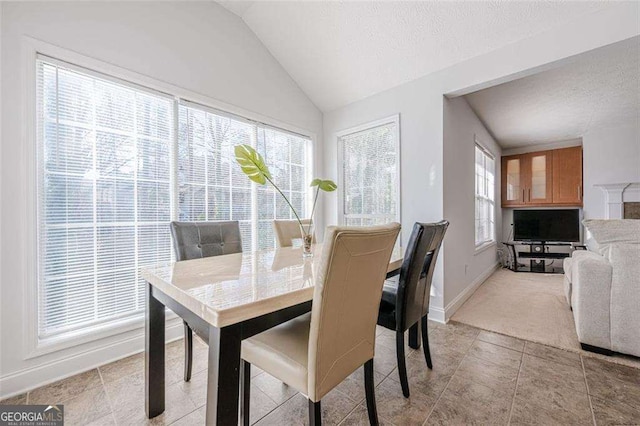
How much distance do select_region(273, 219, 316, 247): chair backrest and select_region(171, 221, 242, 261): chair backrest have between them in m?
0.37

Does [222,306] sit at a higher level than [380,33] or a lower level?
lower

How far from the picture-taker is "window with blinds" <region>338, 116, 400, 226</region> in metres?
3.00

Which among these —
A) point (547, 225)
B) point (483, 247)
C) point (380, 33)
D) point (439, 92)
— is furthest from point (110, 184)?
point (547, 225)

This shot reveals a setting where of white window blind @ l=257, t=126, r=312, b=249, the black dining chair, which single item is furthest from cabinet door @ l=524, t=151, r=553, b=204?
the black dining chair

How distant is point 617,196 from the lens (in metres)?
4.10

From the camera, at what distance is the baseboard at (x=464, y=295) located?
103 inches

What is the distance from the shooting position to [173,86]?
2.24 m

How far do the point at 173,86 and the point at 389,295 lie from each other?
2.44 m

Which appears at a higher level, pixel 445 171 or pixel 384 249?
pixel 445 171

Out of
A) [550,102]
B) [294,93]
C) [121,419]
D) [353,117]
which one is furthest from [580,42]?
[121,419]

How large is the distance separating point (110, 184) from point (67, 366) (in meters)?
1.26

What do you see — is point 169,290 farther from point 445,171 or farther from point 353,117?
point 353,117

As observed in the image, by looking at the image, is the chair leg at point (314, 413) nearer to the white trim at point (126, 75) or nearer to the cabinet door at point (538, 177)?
the white trim at point (126, 75)

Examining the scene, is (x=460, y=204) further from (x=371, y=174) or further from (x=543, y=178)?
(x=543, y=178)
